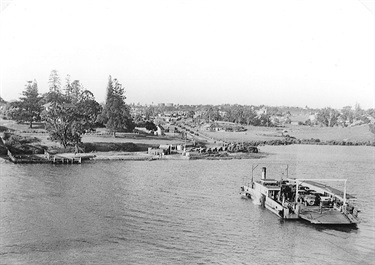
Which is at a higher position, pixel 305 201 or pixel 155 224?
pixel 305 201

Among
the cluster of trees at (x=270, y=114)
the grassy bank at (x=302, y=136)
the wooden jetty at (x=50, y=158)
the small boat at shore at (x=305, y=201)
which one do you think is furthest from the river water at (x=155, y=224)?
the grassy bank at (x=302, y=136)

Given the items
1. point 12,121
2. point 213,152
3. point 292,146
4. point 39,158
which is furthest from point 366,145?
point 12,121

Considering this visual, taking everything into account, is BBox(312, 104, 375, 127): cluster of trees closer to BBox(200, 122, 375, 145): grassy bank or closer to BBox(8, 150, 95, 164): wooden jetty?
BBox(200, 122, 375, 145): grassy bank

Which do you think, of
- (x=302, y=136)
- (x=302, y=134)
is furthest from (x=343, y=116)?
(x=302, y=134)

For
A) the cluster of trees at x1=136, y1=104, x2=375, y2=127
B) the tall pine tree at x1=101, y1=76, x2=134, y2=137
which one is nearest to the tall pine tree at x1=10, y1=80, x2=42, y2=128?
the tall pine tree at x1=101, y1=76, x2=134, y2=137

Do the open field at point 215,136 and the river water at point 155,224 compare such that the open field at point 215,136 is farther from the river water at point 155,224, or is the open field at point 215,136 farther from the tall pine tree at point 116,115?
the river water at point 155,224

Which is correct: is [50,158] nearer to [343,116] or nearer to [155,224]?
[155,224]
